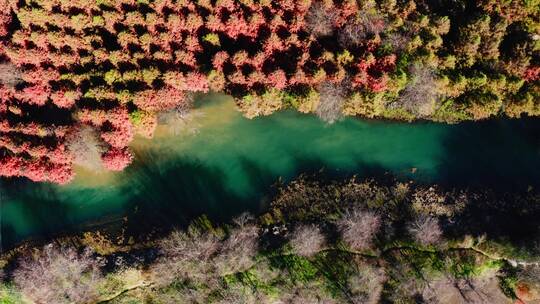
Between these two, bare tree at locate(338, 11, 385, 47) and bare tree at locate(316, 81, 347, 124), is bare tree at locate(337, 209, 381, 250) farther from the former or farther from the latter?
bare tree at locate(338, 11, 385, 47)

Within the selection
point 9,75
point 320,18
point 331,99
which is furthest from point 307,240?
point 9,75

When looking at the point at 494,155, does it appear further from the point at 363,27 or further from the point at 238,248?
the point at 238,248

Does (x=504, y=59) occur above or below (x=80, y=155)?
above

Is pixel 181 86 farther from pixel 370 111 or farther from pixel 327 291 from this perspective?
pixel 327 291

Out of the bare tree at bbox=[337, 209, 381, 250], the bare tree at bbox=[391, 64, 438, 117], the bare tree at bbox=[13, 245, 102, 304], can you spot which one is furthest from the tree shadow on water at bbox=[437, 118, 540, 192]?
the bare tree at bbox=[13, 245, 102, 304]

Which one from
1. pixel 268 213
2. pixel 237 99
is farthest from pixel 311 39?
pixel 268 213
